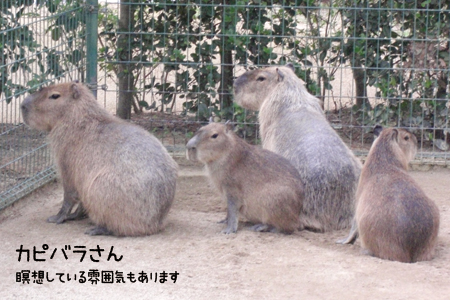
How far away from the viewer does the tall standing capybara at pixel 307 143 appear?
584cm

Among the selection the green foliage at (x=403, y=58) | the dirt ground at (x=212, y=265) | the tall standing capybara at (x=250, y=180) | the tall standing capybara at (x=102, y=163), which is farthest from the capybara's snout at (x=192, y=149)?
the green foliage at (x=403, y=58)

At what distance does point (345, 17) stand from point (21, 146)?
3.78 metres

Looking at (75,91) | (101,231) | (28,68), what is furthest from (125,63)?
(101,231)

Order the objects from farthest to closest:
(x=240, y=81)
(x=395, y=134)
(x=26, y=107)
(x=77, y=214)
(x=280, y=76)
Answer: (x=240, y=81) → (x=280, y=76) → (x=77, y=214) → (x=26, y=107) → (x=395, y=134)

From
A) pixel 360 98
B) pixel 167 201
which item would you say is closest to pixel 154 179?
pixel 167 201

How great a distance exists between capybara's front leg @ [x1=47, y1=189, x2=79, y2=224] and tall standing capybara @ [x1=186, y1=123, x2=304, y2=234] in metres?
Result: 0.96

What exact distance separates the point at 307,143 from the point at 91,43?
259cm

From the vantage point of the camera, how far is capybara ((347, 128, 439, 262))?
495 centimetres

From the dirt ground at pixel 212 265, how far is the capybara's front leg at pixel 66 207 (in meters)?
0.07

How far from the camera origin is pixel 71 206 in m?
5.91

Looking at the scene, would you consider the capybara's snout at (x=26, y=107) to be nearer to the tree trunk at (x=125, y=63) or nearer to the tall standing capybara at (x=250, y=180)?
the tall standing capybara at (x=250, y=180)

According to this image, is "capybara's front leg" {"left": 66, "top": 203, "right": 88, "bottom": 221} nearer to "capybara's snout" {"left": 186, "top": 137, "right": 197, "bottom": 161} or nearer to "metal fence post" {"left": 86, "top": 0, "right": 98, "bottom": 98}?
"capybara's snout" {"left": 186, "top": 137, "right": 197, "bottom": 161}

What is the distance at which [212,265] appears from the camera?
493 centimetres

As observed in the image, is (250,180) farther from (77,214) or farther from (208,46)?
(208,46)
